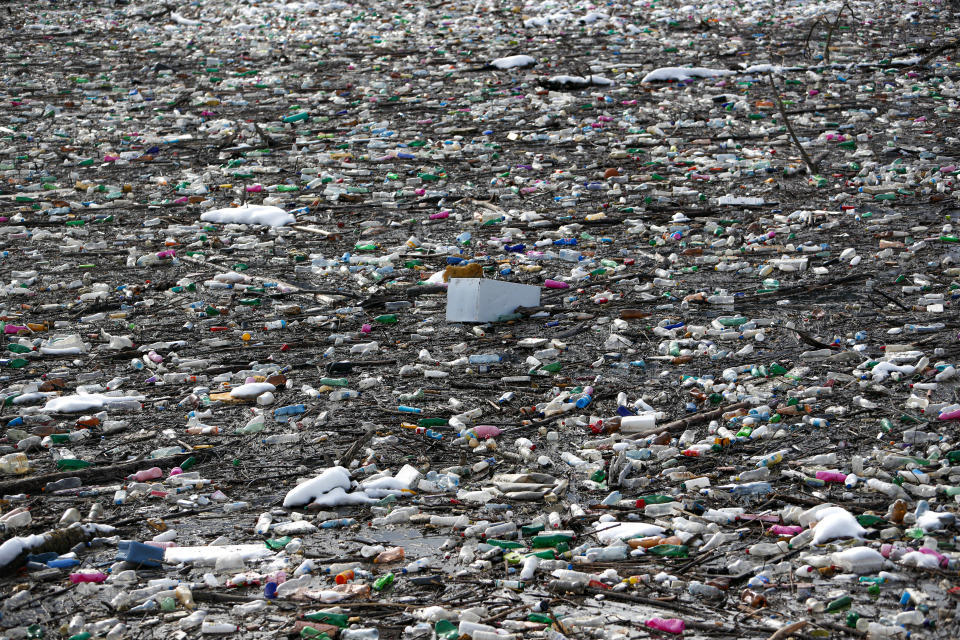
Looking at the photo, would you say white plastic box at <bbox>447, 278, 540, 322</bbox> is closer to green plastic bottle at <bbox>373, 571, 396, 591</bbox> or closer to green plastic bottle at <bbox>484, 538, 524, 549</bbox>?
green plastic bottle at <bbox>484, 538, 524, 549</bbox>

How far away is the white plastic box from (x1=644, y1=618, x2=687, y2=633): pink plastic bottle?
8.90 ft

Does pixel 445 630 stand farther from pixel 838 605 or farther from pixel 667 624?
pixel 838 605

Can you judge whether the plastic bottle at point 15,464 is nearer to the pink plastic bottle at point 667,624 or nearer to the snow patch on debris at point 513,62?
the pink plastic bottle at point 667,624

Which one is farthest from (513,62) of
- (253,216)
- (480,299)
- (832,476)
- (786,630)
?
(786,630)

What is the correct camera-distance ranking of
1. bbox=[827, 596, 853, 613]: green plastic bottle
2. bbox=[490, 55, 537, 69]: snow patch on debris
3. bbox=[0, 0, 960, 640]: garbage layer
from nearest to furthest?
bbox=[827, 596, 853, 613]: green plastic bottle
bbox=[0, 0, 960, 640]: garbage layer
bbox=[490, 55, 537, 69]: snow patch on debris

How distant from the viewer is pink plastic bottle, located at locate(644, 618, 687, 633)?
266cm

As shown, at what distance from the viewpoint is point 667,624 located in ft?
8.79

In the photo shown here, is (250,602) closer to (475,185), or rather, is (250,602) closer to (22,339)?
A: (22,339)

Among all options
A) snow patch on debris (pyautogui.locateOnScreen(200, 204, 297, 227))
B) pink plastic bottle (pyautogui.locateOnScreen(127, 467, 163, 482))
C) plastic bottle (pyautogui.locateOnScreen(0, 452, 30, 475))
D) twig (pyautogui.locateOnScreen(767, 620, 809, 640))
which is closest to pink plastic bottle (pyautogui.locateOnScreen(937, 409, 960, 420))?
twig (pyautogui.locateOnScreen(767, 620, 809, 640))

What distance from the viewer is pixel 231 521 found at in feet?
11.5

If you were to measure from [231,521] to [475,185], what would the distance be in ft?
14.8

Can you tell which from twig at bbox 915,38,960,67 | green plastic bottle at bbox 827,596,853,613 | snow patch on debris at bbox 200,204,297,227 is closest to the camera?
green plastic bottle at bbox 827,596,853,613

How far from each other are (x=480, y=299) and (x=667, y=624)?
2778 mm

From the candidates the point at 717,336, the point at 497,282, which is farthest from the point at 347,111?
the point at 717,336
